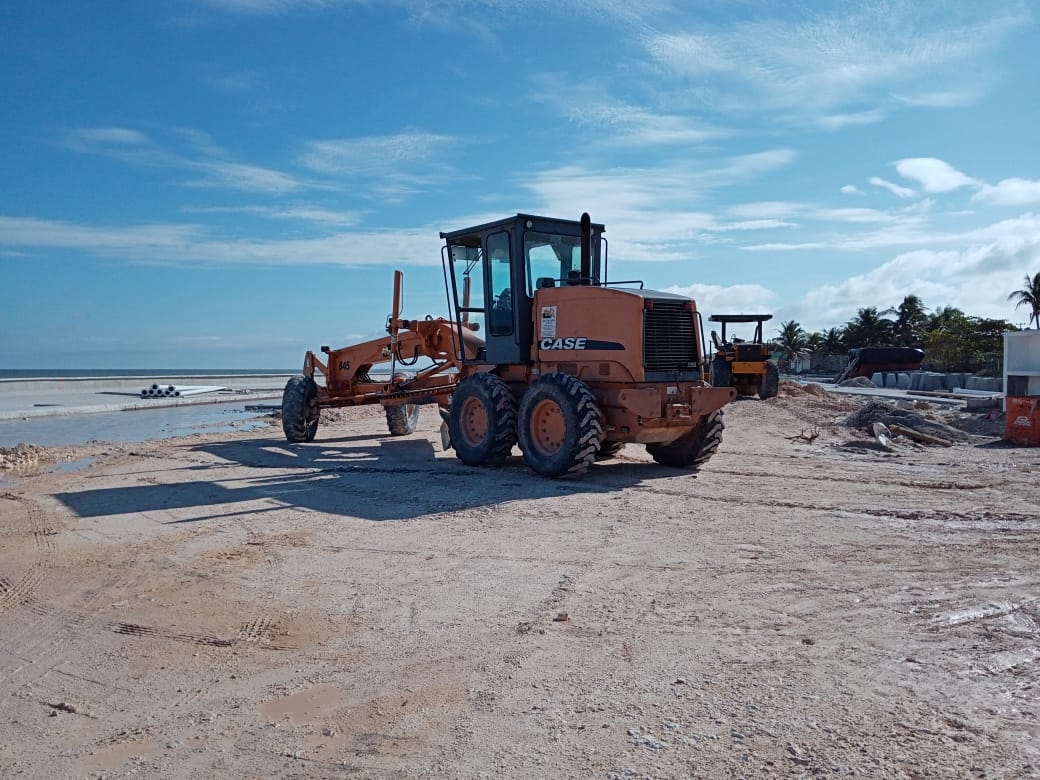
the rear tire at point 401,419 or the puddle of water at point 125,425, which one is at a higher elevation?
the rear tire at point 401,419

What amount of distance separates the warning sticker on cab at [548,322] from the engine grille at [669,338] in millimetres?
1383

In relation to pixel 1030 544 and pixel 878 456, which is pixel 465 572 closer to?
pixel 1030 544

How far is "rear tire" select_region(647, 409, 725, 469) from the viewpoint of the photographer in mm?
11500

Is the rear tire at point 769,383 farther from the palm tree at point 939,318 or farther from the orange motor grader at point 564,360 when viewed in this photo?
the palm tree at point 939,318

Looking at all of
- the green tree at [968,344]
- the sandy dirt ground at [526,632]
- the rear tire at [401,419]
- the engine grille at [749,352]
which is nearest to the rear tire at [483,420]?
the sandy dirt ground at [526,632]

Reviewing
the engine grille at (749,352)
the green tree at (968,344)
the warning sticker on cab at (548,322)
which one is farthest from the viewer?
the green tree at (968,344)

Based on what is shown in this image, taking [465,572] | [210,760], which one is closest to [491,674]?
[210,760]

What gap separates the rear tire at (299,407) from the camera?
51.8 ft

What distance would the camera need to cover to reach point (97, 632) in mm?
5188

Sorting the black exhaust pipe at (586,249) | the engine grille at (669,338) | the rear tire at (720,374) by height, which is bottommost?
the rear tire at (720,374)

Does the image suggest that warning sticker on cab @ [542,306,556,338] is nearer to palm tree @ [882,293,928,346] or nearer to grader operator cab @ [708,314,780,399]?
grader operator cab @ [708,314,780,399]

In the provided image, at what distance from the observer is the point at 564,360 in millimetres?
11289

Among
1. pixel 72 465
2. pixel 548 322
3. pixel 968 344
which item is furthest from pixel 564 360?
pixel 968 344

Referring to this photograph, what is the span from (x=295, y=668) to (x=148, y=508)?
5446 mm
